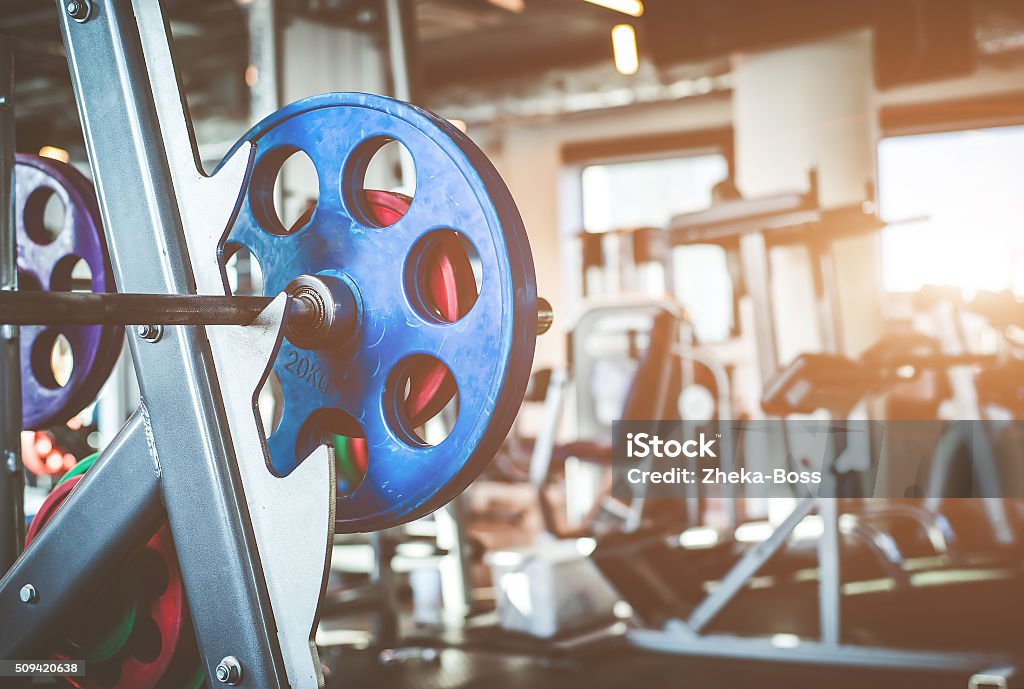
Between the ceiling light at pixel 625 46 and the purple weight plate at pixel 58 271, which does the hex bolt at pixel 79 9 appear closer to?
the purple weight plate at pixel 58 271

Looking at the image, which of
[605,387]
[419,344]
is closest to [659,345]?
[605,387]

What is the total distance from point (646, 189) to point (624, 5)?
3029mm

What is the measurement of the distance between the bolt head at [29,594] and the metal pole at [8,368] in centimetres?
25

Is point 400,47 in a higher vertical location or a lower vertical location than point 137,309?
higher

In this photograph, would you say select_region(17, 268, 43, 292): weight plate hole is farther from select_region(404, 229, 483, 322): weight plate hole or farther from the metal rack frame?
select_region(404, 229, 483, 322): weight plate hole

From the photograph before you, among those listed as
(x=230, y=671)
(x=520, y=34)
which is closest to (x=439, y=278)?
(x=230, y=671)

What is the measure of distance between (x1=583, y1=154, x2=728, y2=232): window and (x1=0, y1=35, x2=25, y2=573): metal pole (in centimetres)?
505

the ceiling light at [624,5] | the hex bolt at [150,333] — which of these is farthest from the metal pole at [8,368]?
the ceiling light at [624,5]

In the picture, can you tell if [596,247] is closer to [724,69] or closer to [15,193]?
[724,69]

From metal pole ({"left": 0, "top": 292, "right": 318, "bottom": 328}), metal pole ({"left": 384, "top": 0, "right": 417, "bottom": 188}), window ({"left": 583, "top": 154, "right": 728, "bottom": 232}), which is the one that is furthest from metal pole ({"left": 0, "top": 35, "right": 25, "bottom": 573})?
window ({"left": 583, "top": 154, "right": 728, "bottom": 232})

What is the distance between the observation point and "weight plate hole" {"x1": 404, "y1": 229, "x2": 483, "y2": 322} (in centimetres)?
90

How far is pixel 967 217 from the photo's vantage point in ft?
10.8

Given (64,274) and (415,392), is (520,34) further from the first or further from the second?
(415,392)

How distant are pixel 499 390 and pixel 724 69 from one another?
4.97 metres
